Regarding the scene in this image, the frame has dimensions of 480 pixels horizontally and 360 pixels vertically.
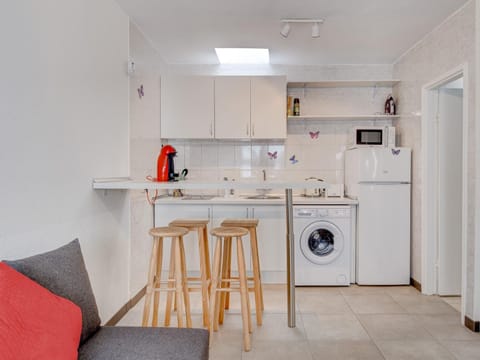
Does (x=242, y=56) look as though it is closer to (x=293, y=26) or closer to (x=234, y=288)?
(x=293, y=26)

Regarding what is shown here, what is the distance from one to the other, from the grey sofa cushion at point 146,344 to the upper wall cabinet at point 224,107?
8.46 feet

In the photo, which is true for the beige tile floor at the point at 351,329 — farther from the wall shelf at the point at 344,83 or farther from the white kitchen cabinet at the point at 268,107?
the wall shelf at the point at 344,83

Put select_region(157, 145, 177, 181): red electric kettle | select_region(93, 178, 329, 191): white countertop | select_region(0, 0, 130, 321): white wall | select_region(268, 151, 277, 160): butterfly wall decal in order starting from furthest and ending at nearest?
select_region(268, 151, 277, 160): butterfly wall decal → select_region(157, 145, 177, 181): red electric kettle → select_region(93, 178, 329, 191): white countertop → select_region(0, 0, 130, 321): white wall

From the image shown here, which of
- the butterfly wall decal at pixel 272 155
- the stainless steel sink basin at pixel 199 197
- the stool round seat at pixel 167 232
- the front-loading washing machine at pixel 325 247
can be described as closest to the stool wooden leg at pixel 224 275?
the stool round seat at pixel 167 232

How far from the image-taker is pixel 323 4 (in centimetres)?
263

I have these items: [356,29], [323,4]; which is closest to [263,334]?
[323,4]

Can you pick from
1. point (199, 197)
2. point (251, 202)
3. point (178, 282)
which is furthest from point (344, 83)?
point (178, 282)

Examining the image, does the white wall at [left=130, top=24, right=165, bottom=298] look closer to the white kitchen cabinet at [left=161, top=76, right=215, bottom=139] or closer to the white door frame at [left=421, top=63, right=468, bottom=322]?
the white kitchen cabinet at [left=161, top=76, right=215, bottom=139]

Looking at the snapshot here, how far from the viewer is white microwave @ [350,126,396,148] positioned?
3725 mm

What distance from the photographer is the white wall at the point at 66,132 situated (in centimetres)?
153

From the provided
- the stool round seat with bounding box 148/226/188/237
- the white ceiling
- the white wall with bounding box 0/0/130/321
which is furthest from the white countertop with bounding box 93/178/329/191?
the white ceiling

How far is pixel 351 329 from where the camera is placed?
8.58ft

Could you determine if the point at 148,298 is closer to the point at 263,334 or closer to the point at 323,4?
the point at 263,334

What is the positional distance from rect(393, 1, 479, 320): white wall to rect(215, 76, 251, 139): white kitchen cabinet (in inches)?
67.3
